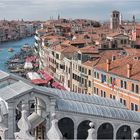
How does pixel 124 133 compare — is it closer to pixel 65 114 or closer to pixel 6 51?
pixel 65 114

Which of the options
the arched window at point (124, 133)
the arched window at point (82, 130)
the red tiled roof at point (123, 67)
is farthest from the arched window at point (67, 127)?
the red tiled roof at point (123, 67)

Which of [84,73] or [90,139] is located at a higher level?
[90,139]

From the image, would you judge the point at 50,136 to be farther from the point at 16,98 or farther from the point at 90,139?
the point at 16,98

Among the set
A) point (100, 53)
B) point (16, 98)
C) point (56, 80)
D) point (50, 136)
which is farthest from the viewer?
point (56, 80)

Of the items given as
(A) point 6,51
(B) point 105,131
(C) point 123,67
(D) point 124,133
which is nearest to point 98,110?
(B) point 105,131

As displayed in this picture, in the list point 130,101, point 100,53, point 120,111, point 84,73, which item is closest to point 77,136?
point 120,111

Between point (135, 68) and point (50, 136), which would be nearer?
point (50, 136)

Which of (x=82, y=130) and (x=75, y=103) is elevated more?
(x=75, y=103)
